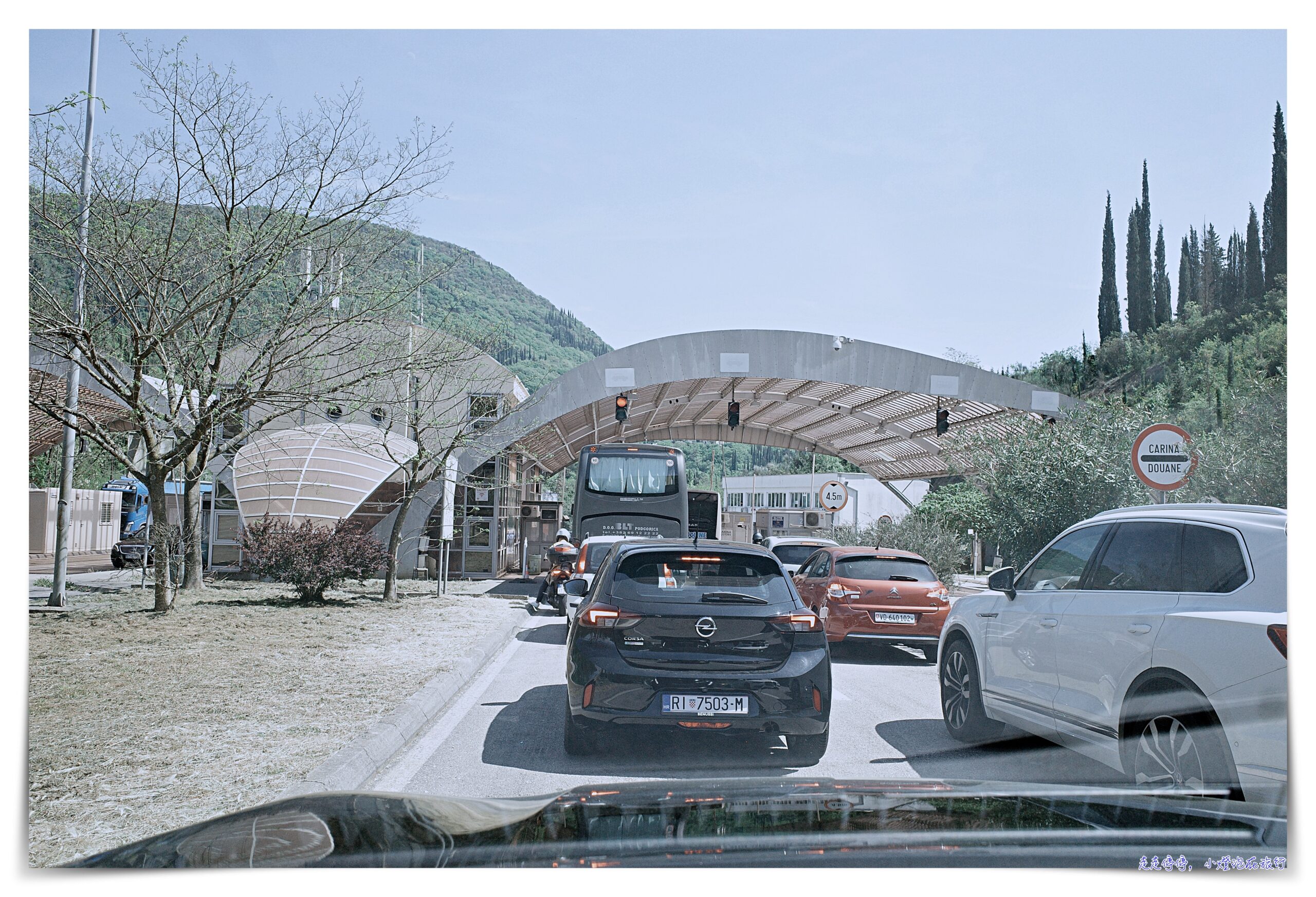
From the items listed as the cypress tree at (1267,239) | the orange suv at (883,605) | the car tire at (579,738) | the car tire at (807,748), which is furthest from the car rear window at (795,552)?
the cypress tree at (1267,239)

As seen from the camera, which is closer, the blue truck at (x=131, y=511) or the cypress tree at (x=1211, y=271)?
the blue truck at (x=131, y=511)

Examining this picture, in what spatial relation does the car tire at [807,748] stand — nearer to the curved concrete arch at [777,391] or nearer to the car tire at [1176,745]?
the car tire at [1176,745]

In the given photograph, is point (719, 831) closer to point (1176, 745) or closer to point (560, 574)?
point (1176, 745)

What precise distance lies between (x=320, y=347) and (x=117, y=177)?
3.38 meters

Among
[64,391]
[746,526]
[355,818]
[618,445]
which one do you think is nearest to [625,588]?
[355,818]

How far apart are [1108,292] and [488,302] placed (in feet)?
222

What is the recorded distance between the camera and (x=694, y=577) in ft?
22.0

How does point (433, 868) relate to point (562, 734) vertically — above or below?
above

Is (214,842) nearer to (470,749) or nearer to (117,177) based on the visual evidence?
(470,749)

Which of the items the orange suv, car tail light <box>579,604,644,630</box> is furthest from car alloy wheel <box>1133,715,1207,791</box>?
the orange suv

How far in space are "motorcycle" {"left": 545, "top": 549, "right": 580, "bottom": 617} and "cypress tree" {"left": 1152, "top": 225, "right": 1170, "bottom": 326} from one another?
64427 mm

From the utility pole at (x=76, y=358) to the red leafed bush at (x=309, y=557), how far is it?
2.93 metres

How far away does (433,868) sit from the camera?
118 inches

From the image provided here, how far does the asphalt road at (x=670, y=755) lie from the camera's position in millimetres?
6016
